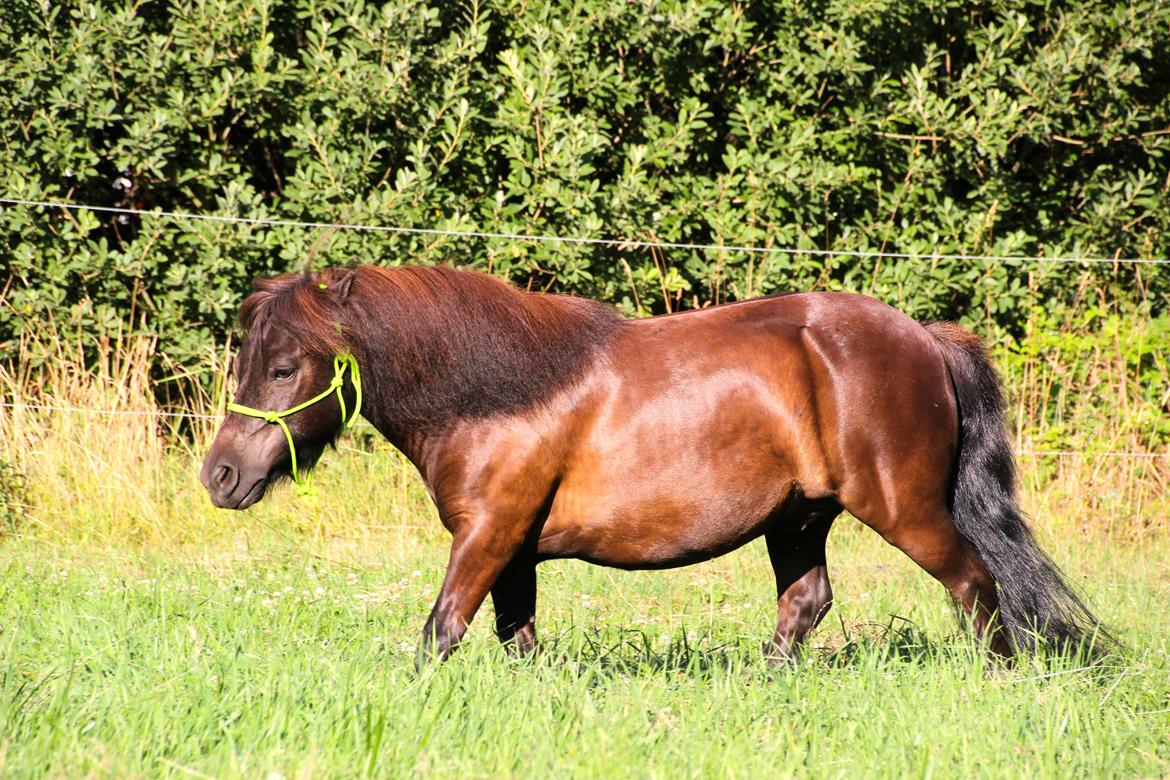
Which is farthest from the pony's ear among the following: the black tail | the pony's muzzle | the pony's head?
the black tail

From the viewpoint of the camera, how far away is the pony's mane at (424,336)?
4109 mm

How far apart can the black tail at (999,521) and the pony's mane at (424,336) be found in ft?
5.58

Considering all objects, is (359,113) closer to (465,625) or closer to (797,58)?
(797,58)

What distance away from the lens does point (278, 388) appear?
13.5 ft

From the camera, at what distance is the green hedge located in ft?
26.5

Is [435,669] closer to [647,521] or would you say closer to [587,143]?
[647,521]

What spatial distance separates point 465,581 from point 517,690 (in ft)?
1.86

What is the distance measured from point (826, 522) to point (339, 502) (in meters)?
3.80

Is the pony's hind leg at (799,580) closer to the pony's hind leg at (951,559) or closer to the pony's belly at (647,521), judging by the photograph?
the pony's hind leg at (951,559)

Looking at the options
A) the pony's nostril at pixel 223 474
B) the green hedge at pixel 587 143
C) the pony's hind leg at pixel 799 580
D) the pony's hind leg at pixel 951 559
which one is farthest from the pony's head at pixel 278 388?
the green hedge at pixel 587 143

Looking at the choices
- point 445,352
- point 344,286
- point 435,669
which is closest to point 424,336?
point 445,352

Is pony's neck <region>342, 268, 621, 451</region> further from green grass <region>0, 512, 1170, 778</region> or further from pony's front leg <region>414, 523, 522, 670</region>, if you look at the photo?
green grass <region>0, 512, 1170, 778</region>

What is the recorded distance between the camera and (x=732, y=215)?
8.59 meters

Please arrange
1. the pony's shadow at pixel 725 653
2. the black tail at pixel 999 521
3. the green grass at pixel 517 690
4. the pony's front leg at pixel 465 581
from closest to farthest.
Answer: the green grass at pixel 517 690, the pony's front leg at pixel 465 581, the pony's shadow at pixel 725 653, the black tail at pixel 999 521
